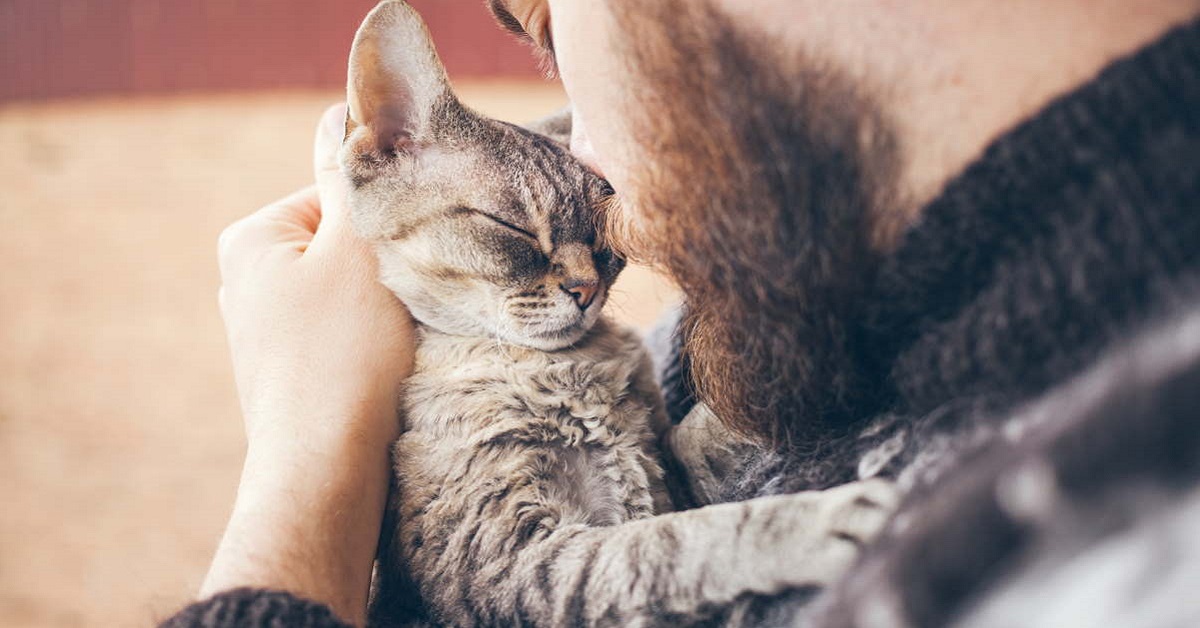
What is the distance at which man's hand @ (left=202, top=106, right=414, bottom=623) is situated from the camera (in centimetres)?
141

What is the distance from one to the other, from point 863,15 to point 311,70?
9.71 metres

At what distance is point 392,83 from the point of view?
178cm

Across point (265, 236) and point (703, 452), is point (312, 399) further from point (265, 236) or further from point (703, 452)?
point (703, 452)

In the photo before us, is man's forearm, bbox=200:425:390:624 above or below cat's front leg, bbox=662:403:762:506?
below

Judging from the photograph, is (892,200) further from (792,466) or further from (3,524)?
(3,524)

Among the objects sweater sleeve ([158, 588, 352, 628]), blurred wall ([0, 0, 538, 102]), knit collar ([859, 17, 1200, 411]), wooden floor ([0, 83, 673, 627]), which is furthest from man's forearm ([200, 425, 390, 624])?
blurred wall ([0, 0, 538, 102])

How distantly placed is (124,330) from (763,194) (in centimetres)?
583

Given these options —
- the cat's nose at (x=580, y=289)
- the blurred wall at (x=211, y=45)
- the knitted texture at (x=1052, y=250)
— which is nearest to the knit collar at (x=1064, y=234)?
the knitted texture at (x=1052, y=250)

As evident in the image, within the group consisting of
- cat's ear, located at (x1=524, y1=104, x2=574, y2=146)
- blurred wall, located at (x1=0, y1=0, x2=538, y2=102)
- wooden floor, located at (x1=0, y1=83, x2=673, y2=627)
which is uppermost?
blurred wall, located at (x1=0, y1=0, x2=538, y2=102)

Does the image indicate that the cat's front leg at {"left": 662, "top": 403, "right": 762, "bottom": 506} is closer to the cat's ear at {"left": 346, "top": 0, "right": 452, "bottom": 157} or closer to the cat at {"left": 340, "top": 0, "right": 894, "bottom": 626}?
the cat at {"left": 340, "top": 0, "right": 894, "bottom": 626}

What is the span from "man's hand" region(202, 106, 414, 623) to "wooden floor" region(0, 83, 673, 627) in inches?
10.2

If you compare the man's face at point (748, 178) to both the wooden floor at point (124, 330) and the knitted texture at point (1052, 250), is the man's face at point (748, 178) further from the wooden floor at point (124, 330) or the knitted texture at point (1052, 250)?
the wooden floor at point (124, 330)

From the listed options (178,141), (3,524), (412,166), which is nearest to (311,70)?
(178,141)

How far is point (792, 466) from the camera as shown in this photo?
1.38 meters
